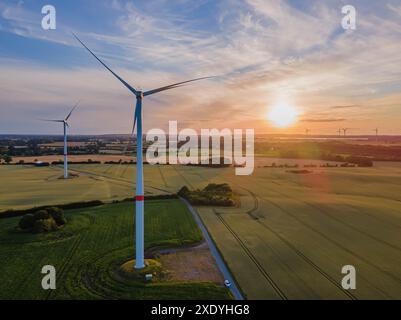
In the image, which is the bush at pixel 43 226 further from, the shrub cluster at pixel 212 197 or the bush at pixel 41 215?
the shrub cluster at pixel 212 197

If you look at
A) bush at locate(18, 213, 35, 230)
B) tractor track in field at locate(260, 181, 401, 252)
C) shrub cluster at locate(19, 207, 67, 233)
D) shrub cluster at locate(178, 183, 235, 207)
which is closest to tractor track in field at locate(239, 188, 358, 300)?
tractor track in field at locate(260, 181, 401, 252)

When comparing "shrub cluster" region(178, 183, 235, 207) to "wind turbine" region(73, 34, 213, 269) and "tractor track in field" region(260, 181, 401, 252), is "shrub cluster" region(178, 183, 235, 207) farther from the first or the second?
"wind turbine" region(73, 34, 213, 269)

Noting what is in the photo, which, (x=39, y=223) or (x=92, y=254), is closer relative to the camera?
(x=92, y=254)

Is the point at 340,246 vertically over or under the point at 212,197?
under

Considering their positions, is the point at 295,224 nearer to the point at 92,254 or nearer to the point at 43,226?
the point at 92,254

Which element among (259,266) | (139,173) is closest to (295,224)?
(259,266)

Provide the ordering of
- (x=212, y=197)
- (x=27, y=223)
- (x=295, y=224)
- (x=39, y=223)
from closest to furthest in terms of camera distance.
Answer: (x=39, y=223) < (x=27, y=223) < (x=295, y=224) < (x=212, y=197)
